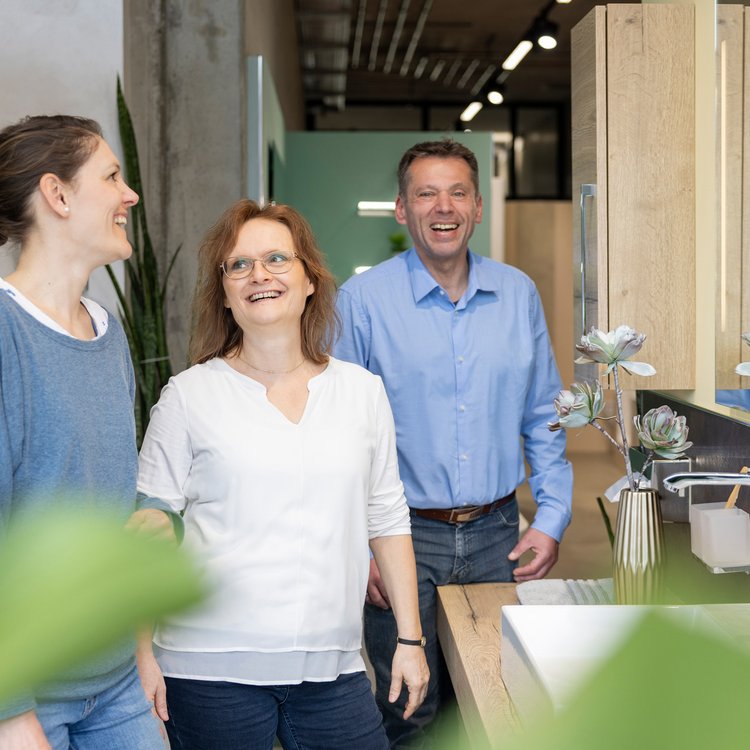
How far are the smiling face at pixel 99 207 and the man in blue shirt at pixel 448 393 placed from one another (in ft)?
3.42

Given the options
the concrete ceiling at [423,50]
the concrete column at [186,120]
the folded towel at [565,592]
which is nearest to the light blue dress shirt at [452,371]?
the folded towel at [565,592]

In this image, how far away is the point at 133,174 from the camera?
12.3ft

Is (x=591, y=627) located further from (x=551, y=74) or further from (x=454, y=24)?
(x=551, y=74)

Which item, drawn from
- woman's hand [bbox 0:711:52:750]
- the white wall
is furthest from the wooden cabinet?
the white wall

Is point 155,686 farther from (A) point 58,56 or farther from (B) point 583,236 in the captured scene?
(A) point 58,56

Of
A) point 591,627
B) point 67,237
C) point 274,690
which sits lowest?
point 274,690

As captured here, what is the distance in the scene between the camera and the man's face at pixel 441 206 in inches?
103

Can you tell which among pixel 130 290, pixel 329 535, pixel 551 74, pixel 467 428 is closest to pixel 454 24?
pixel 551 74

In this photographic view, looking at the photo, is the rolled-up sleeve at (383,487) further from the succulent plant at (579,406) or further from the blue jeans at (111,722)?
the blue jeans at (111,722)

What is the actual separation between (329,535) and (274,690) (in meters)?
0.29

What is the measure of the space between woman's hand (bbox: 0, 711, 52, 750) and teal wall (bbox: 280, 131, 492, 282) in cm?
655

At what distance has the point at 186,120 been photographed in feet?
14.9

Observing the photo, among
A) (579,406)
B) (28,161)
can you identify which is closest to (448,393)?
(579,406)

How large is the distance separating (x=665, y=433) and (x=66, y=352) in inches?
43.7
